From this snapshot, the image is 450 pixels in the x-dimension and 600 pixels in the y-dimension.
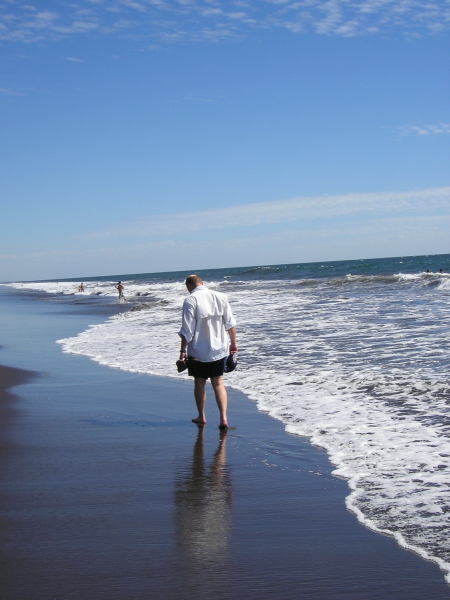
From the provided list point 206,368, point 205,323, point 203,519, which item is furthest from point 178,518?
point 205,323

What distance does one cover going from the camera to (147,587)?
2.92m

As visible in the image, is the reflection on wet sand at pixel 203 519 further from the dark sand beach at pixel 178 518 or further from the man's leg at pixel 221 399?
the man's leg at pixel 221 399

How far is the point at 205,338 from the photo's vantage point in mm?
6242

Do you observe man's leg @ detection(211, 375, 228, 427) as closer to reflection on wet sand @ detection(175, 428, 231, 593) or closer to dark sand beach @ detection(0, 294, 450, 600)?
dark sand beach @ detection(0, 294, 450, 600)

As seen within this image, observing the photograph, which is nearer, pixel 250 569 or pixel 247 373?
pixel 250 569

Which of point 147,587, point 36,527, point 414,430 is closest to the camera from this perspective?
point 147,587

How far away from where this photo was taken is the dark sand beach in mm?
2957

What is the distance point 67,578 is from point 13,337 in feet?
42.9

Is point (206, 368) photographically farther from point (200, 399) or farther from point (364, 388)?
point (364, 388)

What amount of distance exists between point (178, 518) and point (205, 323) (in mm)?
2716

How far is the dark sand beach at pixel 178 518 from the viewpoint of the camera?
9.70 feet

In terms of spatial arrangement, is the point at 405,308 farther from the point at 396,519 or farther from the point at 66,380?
the point at 396,519

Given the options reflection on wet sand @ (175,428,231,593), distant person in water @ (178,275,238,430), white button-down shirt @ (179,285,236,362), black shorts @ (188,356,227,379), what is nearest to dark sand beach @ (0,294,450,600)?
reflection on wet sand @ (175,428,231,593)

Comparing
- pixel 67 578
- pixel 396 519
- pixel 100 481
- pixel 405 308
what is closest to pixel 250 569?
pixel 67 578
